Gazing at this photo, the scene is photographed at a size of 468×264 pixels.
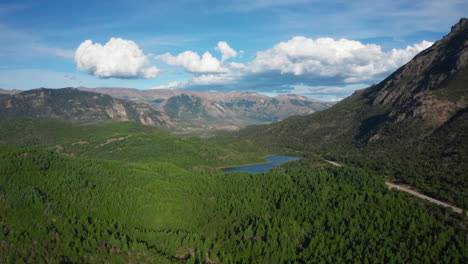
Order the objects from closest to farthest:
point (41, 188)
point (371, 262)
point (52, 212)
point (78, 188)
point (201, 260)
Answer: point (371, 262), point (201, 260), point (52, 212), point (41, 188), point (78, 188)

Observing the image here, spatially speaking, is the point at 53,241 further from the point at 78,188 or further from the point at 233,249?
the point at 233,249

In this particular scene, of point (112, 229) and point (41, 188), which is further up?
point (41, 188)

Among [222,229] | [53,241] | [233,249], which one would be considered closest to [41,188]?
[53,241]

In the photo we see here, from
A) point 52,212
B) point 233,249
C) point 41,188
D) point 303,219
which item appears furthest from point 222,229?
point 41,188

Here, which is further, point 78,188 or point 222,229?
point 78,188

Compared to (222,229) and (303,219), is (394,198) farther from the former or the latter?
(222,229)

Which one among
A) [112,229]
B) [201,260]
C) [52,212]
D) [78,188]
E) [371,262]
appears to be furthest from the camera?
[78,188]
